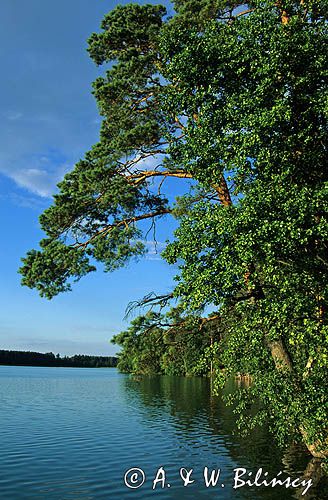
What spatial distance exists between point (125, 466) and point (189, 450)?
494cm

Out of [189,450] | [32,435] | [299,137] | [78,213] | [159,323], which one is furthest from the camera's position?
[32,435]

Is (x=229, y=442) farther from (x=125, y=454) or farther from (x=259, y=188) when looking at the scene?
(x=259, y=188)

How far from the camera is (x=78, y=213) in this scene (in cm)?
1997

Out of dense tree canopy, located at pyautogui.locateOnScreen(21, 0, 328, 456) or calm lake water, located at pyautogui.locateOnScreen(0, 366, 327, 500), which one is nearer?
dense tree canopy, located at pyautogui.locateOnScreen(21, 0, 328, 456)

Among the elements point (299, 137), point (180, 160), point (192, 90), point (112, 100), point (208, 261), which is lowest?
point (208, 261)

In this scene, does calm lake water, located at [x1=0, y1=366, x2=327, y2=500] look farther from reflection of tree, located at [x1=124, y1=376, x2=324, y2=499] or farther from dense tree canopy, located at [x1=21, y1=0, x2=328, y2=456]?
dense tree canopy, located at [x1=21, y1=0, x2=328, y2=456]

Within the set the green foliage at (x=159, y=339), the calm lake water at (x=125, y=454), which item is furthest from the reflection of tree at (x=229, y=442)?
the green foliage at (x=159, y=339)

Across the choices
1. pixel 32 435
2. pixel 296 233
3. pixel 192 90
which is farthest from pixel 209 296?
pixel 32 435

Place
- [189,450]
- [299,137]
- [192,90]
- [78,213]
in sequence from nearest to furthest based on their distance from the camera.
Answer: [299,137]
[192,90]
[78,213]
[189,450]

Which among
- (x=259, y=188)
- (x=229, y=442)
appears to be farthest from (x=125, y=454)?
(x=259, y=188)

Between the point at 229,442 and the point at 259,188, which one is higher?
the point at 259,188

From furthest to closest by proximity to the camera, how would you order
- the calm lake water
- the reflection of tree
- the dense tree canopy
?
1. the reflection of tree
2. the calm lake water
3. the dense tree canopy

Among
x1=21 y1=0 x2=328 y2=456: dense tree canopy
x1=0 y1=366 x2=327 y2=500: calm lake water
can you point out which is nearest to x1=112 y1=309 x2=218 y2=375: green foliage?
x1=21 y1=0 x2=328 y2=456: dense tree canopy

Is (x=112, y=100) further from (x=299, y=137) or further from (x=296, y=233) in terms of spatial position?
(x=296, y=233)
